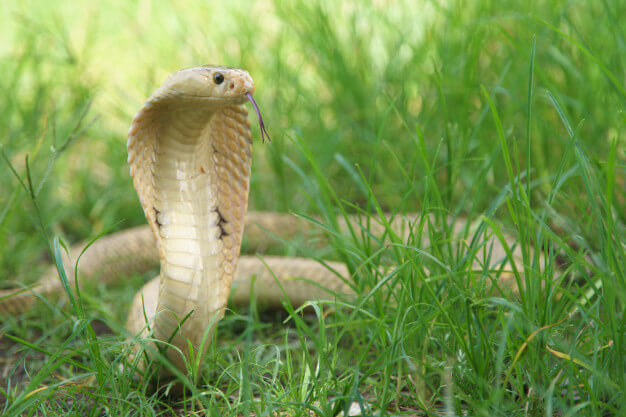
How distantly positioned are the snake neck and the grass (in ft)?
0.54

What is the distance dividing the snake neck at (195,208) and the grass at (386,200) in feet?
0.54

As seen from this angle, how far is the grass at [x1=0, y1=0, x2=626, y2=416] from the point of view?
1764 mm

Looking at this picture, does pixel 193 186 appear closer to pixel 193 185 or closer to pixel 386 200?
pixel 193 185

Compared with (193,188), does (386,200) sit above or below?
below

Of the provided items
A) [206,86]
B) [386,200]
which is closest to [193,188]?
[206,86]

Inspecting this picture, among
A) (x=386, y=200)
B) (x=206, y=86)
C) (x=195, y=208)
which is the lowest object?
(x=386, y=200)

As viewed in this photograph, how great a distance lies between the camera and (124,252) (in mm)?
3643

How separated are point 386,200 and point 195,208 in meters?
1.77

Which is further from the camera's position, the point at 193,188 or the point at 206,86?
the point at 193,188

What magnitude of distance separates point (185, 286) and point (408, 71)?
2.19m

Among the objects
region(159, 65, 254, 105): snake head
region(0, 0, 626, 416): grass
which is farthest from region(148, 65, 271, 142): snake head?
region(0, 0, 626, 416): grass

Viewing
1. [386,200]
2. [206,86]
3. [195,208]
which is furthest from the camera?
[386,200]

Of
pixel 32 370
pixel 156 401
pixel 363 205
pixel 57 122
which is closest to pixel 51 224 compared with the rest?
pixel 57 122

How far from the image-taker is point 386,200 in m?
3.71
